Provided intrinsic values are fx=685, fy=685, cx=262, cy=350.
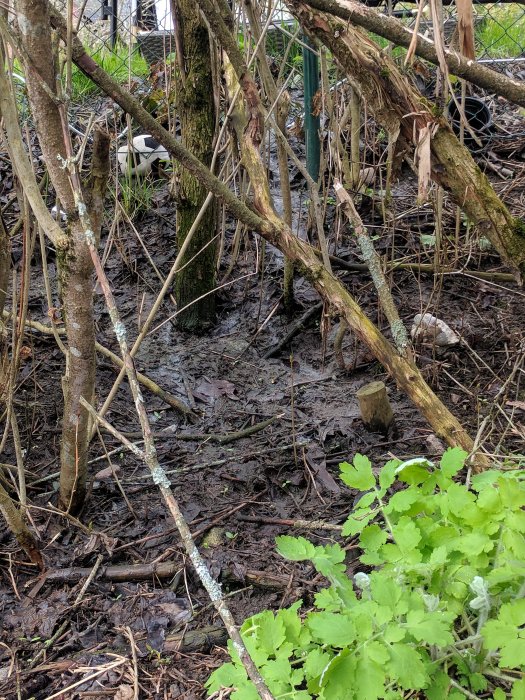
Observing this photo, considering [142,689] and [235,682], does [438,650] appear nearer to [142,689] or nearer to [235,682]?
[235,682]

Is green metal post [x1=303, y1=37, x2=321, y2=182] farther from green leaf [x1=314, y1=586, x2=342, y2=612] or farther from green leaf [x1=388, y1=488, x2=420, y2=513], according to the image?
green leaf [x1=314, y1=586, x2=342, y2=612]

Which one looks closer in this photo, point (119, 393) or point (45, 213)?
point (45, 213)

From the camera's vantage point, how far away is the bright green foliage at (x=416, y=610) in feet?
4.42

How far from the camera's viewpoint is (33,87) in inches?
72.9

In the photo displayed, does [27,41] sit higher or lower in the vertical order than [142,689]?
higher

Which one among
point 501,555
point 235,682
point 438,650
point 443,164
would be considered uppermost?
point 443,164

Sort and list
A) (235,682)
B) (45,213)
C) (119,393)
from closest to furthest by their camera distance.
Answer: (235,682), (45,213), (119,393)

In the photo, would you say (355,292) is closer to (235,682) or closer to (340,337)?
(340,337)

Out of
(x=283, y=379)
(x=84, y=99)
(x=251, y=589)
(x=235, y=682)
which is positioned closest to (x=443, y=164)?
(x=283, y=379)

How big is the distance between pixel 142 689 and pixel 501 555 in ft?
3.27

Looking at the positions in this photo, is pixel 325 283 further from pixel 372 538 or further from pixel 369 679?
pixel 369 679

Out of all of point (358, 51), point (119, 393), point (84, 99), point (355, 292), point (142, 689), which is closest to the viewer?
point (142, 689)

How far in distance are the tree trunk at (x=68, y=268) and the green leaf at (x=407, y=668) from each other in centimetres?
125

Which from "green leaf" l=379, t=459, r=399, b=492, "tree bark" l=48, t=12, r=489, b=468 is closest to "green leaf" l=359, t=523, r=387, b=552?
"green leaf" l=379, t=459, r=399, b=492
